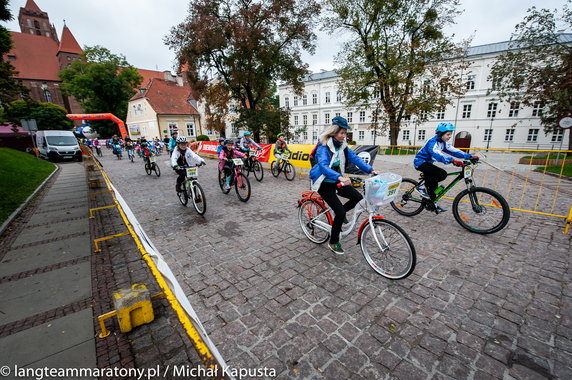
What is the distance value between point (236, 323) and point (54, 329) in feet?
6.63

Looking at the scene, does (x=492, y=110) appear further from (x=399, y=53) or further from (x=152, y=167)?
(x=152, y=167)

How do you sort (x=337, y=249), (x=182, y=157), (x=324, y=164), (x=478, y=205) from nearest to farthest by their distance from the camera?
(x=324, y=164) < (x=337, y=249) < (x=478, y=205) < (x=182, y=157)

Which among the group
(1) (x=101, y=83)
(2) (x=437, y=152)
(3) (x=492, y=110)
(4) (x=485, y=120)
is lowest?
(2) (x=437, y=152)

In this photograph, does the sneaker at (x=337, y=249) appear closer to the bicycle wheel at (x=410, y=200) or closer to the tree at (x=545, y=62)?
the bicycle wheel at (x=410, y=200)

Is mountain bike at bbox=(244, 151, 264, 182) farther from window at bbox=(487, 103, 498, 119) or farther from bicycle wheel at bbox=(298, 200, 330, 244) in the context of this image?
window at bbox=(487, 103, 498, 119)

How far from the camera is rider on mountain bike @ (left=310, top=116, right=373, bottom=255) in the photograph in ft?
11.3

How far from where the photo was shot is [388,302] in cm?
298

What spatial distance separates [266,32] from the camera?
18109 mm

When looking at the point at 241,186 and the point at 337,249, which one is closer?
the point at 337,249

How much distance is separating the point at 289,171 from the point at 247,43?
481 inches

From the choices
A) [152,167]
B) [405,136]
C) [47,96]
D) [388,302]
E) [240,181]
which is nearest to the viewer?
[388,302]

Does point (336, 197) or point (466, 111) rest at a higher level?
point (466, 111)

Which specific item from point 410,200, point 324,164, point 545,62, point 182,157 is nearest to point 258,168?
point 182,157

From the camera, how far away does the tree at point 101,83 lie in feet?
141
